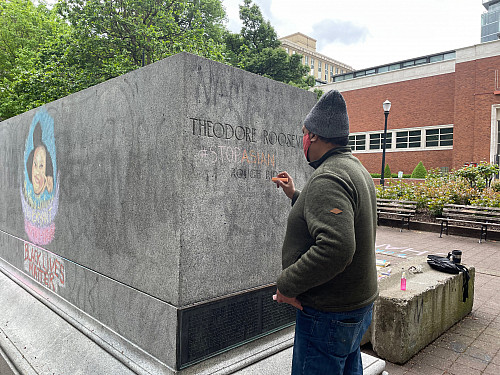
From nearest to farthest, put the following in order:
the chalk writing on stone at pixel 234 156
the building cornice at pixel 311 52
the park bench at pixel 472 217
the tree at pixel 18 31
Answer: the chalk writing on stone at pixel 234 156, the park bench at pixel 472 217, the tree at pixel 18 31, the building cornice at pixel 311 52

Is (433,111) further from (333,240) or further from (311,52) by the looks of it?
(311,52)

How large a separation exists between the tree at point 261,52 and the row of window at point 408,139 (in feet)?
34.0

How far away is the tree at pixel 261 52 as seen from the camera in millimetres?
29359

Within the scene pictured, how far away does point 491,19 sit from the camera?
3393 inches

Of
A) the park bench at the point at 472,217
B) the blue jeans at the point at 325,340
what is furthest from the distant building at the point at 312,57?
the blue jeans at the point at 325,340

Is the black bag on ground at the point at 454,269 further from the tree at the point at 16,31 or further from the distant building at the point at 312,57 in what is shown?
the distant building at the point at 312,57

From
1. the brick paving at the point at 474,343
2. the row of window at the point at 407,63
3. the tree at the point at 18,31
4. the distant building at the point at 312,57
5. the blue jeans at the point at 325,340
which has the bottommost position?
the brick paving at the point at 474,343

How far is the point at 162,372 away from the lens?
2.65 metres

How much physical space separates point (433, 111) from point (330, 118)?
3618 cm

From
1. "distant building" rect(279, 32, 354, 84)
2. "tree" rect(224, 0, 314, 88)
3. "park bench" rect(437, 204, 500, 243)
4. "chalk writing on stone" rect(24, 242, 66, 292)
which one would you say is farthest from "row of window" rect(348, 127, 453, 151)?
"distant building" rect(279, 32, 354, 84)

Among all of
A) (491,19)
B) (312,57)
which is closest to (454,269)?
(312,57)

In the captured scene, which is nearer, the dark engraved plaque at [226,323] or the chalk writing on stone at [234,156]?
the dark engraved plaque at [226,323]

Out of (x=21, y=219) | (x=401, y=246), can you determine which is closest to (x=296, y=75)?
(x=401, y=246)

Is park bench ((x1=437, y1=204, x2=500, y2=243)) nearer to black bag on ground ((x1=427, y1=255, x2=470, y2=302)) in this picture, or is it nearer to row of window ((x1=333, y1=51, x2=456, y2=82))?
black bag on ground ((x1=427, y1=255, x2=470, y2=302))
